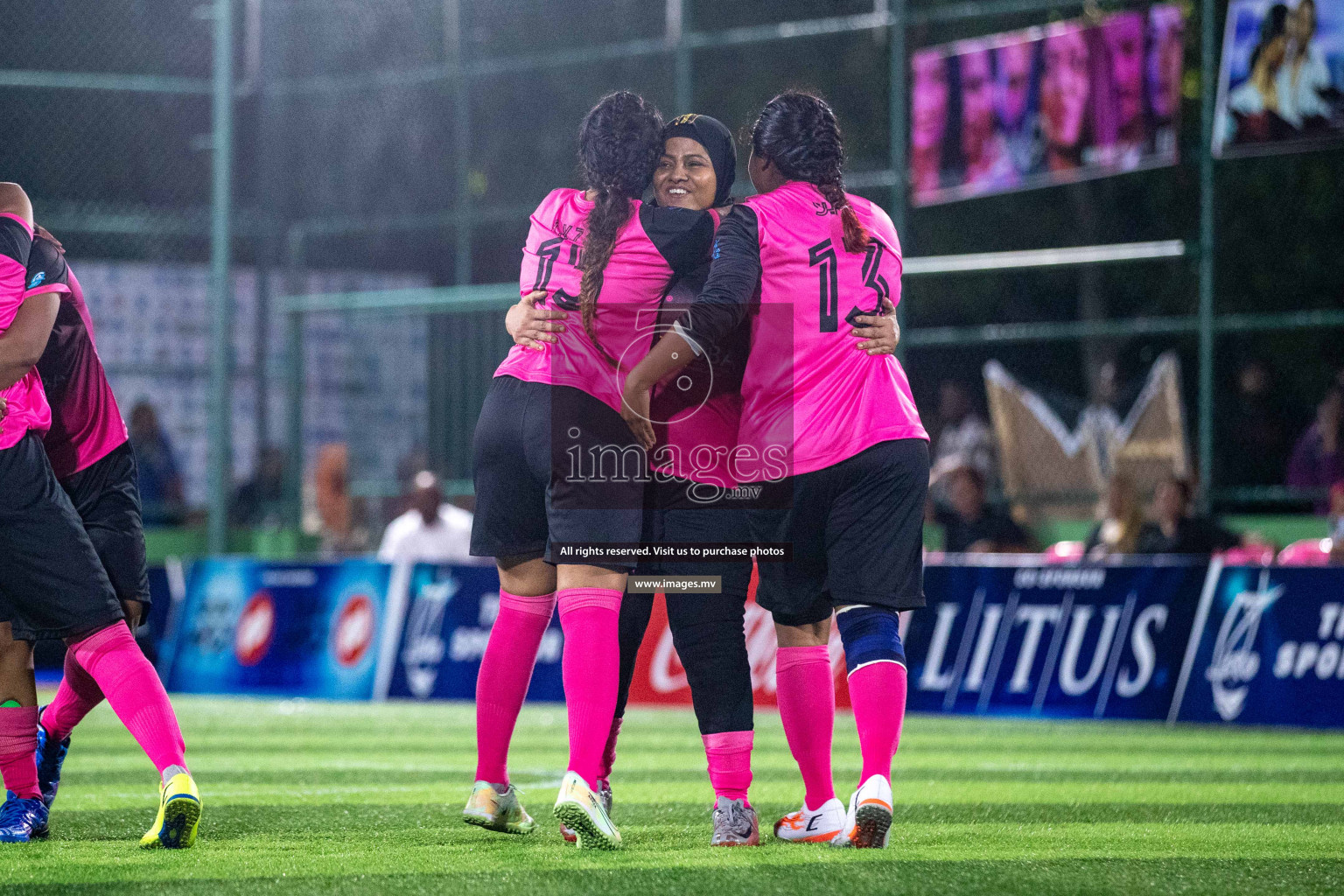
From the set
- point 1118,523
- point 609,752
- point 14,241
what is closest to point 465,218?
point 1118,523

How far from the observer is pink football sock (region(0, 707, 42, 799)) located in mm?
5641

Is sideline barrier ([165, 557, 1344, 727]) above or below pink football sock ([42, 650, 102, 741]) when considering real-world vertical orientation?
below

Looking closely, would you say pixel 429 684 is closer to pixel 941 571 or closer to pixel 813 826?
pixel 941 571

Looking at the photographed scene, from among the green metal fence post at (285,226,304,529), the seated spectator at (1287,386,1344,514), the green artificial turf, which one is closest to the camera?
the green artificial turf

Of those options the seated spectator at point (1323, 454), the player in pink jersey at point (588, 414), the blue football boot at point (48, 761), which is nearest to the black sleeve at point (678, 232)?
the player in pink jersey at point (588, 414)

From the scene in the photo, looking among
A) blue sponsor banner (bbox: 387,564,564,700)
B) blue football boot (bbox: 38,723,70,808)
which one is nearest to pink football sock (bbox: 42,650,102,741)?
blue football boot (bbox: 38,723,70,808)

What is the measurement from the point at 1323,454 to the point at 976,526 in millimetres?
2528

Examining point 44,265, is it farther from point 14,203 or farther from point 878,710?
point 878,710

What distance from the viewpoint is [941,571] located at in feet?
39.4

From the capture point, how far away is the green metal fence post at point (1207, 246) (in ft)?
44.1

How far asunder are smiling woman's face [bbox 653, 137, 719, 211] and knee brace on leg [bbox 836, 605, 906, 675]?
4.10 feet

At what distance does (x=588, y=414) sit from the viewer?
537 centimetres

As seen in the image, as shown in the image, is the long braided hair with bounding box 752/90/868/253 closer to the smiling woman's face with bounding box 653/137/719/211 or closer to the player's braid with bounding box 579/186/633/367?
the smiling woman's face with bounding box 653/137/719/211

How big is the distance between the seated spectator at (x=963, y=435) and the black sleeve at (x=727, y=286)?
11.0 metres
